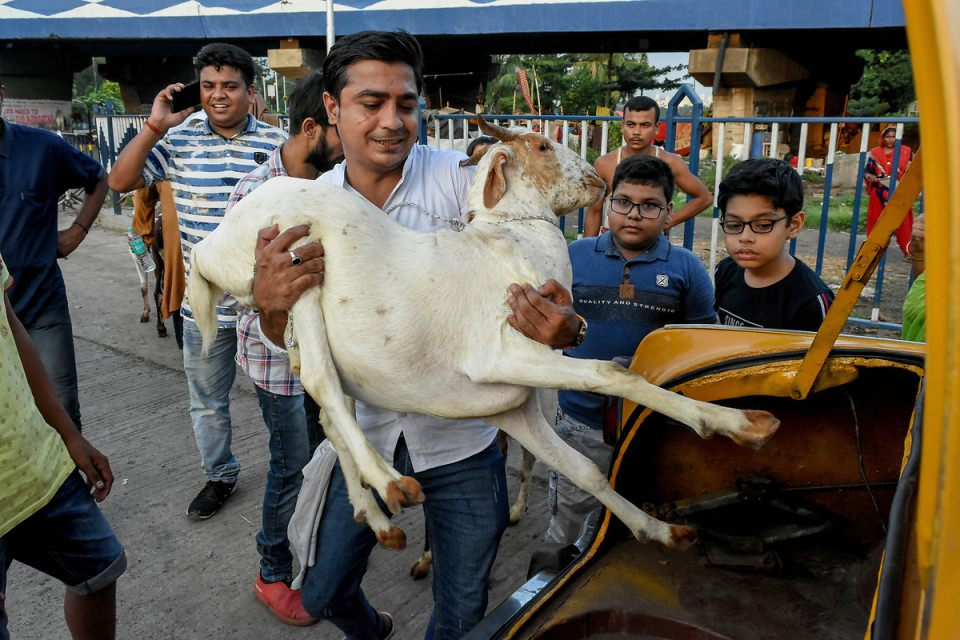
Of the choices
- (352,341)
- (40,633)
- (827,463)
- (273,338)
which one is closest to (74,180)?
(40,633)

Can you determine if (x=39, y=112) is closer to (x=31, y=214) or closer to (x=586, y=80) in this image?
(x=31, y=214)

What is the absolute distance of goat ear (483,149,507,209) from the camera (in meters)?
1.76

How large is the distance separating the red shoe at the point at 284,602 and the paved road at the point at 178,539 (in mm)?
39

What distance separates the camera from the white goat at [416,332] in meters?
1.55

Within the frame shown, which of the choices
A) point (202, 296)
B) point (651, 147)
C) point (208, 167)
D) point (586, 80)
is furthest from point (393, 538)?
point (586, 80)

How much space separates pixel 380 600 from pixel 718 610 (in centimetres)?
173

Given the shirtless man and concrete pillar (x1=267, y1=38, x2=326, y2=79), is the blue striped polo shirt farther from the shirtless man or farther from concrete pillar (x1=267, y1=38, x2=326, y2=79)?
concrete pillar (x1=267, y1=38, x2=326, y2=79)

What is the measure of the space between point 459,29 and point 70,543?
28.3 ft

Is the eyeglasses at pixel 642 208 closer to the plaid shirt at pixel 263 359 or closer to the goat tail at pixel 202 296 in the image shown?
the plaid shirt at pixel 263 359

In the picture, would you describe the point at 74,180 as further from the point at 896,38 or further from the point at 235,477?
the point at 896,38

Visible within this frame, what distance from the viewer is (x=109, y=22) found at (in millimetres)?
11570

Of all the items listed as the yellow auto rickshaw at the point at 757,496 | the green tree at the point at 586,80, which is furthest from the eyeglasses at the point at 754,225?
the green tree at the point at 586,80

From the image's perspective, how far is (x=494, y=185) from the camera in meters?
1.79

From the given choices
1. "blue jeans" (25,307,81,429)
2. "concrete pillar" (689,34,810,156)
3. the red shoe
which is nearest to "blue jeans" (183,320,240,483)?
"blue jeans" (25,307,81,429)
